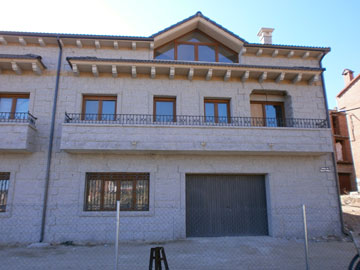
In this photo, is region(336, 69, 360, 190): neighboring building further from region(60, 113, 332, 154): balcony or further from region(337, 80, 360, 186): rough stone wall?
region(60, 113, 332, 154): balcony

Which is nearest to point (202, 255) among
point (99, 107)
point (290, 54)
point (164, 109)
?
point (164, 109)

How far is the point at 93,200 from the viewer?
8820 millimetres

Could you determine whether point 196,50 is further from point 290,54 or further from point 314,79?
point 314,79

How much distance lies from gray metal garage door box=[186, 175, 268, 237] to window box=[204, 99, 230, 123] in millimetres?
2280

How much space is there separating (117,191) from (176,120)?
11.4ft

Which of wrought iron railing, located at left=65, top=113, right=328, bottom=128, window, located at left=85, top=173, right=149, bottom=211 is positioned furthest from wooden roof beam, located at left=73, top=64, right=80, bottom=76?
window, located at left=85, top=173, right=149, bottom=211

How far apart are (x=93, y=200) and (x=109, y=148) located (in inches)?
83.1

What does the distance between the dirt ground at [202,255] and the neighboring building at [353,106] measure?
18901mm

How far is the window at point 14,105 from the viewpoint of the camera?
9.16 metres

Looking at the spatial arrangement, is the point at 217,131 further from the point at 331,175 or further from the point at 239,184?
the point at 331,175

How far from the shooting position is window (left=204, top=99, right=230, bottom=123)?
32.1ft

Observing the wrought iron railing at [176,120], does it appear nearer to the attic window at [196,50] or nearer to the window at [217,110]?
the window at [217,110]

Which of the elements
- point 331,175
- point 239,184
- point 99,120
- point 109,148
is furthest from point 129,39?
point 331,175

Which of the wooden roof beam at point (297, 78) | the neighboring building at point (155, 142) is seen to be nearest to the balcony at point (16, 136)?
the neighboring building at point (155, 142)
